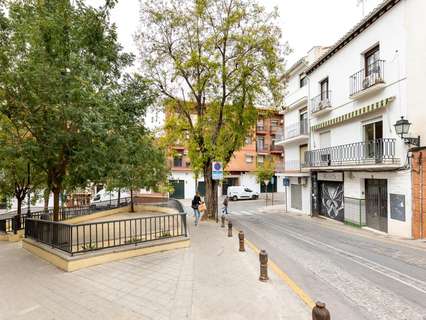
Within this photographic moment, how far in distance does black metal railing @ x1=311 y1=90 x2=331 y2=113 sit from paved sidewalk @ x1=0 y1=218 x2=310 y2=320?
11.9 meters

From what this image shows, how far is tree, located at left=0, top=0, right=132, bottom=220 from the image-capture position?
700 cm

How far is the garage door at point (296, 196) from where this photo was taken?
813 inches

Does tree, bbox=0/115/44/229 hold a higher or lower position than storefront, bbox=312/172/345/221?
higher

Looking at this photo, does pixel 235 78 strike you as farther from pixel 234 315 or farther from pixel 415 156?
pixel 234 315

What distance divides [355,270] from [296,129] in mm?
14741

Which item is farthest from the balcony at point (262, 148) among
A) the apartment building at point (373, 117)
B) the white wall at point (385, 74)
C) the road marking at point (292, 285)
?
the road marking at point (292, 285)

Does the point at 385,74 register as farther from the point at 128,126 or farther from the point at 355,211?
the point at 128,126

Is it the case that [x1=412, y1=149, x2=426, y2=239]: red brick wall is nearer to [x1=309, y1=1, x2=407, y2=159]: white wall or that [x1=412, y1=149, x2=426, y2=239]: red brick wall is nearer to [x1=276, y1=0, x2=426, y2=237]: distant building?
[x1=276, y1=0, x2=426, y2=237]: distant building

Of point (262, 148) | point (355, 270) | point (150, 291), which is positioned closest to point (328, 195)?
point (355, 270)

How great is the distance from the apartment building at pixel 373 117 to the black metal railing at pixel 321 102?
0.20ft

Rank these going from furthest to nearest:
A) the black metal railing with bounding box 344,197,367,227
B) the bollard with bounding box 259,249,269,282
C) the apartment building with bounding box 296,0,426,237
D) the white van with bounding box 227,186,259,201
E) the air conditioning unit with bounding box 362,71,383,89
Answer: the white van with bounding box 227,186,259,201
the black metal railing with bounding box 344,197,367,227
the air conditioning unit with bounding box 362,71,383,89
the apartment building with bounding box 296,0,426,237
the bollard with bounding box 259,249,269,282

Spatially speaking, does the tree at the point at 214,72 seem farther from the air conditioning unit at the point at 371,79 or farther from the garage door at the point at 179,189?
the garage door at the point at 179,189

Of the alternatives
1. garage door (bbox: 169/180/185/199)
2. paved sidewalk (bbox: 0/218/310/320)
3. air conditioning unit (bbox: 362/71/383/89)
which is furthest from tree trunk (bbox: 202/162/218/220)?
garage door (bbox: 169/180/185/199)

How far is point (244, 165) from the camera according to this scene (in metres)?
38.4
